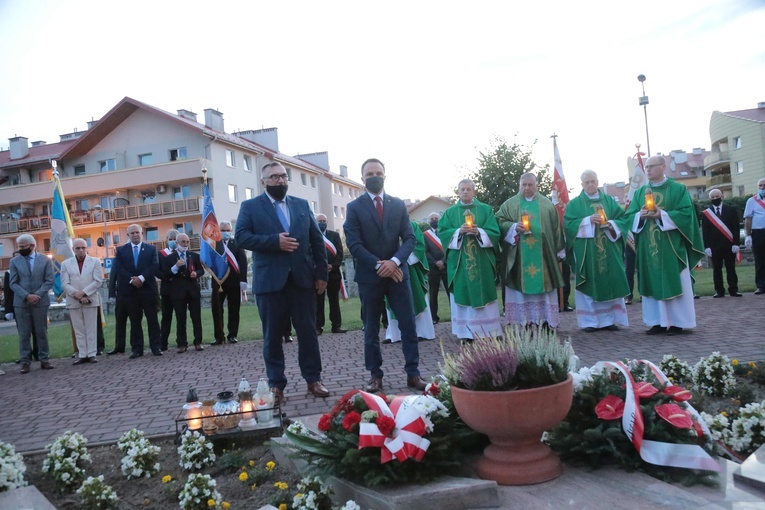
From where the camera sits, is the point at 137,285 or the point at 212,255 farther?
the point at 212,255

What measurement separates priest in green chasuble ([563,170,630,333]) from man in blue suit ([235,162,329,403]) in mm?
5042

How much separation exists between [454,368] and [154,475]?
228cm

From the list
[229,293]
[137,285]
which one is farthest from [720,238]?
[137,285]

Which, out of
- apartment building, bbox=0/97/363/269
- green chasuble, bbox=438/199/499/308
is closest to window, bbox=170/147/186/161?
apartment building, bbox=0/97/363/269

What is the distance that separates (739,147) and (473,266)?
5608 centimetres

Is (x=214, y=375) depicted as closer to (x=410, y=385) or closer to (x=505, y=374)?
(x=410, y=385)

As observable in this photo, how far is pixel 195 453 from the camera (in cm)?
416

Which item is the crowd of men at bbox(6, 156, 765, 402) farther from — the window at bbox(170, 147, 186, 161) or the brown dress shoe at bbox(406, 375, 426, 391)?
the window at bbox(170, 147, 186, 161)

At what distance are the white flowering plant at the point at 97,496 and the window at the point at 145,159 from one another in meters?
44.3

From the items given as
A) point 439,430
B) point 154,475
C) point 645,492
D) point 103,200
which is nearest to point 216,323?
point 154,475

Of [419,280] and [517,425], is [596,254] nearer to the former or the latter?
[419,280]

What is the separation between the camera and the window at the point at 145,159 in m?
44.6

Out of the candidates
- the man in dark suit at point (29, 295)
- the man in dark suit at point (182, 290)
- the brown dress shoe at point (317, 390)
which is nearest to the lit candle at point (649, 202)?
the brown dress shoe at point (317, 390)

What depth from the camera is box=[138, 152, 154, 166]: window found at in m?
44.6
